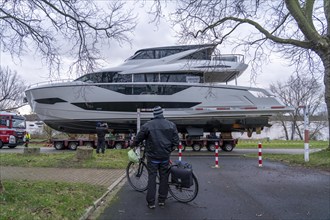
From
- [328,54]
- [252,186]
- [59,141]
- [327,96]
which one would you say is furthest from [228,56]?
[252,186]

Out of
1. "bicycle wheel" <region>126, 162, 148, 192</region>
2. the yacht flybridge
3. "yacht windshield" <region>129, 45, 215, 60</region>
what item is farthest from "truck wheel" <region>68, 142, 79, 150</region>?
"bicycle wheel" <region>126, 162, 148, 192</region>

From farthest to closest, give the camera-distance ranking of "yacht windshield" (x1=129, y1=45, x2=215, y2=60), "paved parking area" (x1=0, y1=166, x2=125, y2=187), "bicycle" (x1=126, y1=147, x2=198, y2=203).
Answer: "yacht windshield" (x1=129, y1=45, x2=215, y2=60)
"paved parking area" (x1=0, y1=166, x2=125, y2=187)
"bicycle" (x1=126, y1=147, x2=198, y2=203)

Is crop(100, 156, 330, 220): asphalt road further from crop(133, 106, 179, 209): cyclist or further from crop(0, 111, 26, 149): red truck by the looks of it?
crop(0, 111, 26, 149): red truck

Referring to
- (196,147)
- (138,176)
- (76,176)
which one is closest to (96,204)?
(138,176)

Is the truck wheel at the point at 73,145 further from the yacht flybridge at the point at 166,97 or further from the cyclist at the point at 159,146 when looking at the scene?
the cyclist at the point at 159,146

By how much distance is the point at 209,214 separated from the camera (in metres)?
5.62

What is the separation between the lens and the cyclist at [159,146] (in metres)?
6.29

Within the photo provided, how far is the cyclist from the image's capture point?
247 inches

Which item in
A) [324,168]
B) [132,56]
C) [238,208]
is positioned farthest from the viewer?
[132,56]

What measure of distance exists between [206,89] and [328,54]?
380 inches

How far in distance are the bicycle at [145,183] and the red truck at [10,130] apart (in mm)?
23312

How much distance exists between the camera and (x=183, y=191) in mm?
6637

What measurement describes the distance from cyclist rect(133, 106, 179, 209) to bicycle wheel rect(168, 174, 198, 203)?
0.28 meters

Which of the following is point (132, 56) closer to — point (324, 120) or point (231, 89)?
point (231, 89)
